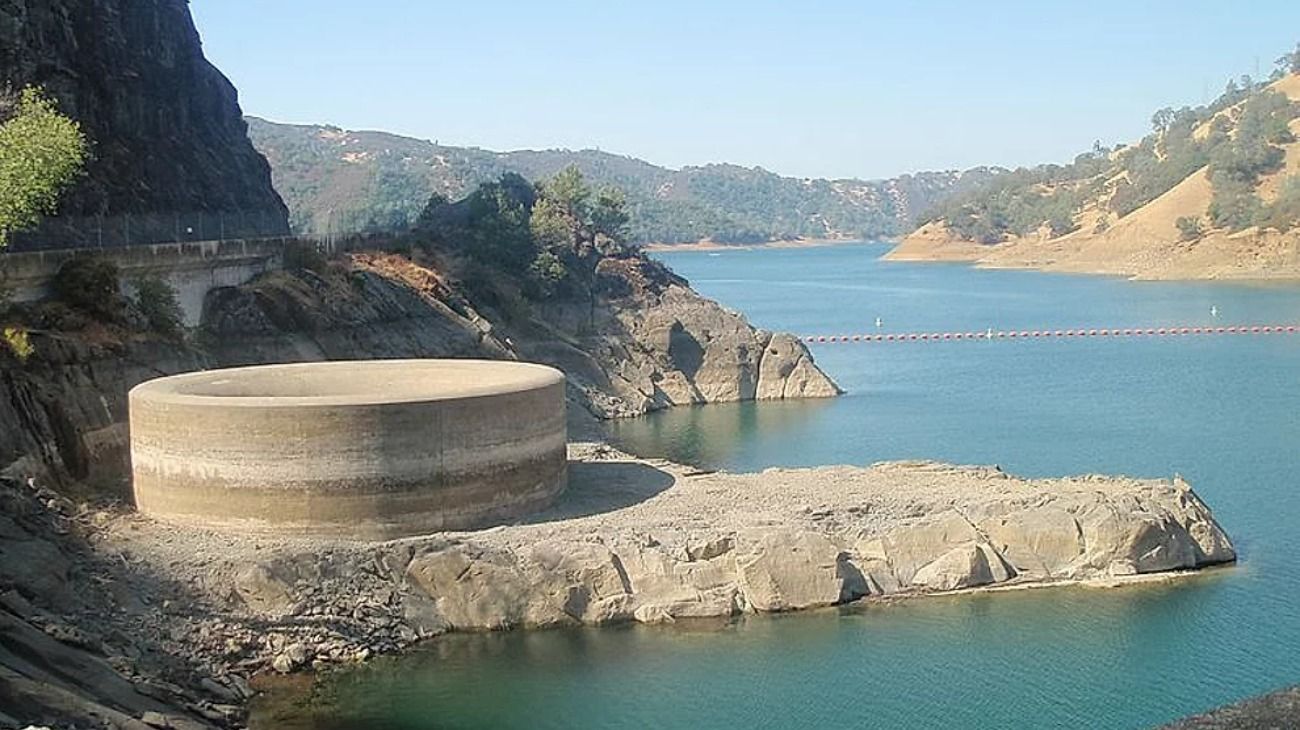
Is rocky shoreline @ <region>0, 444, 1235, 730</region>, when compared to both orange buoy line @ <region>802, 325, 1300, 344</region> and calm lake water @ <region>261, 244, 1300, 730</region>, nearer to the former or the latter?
calm lake water @ <region>261, 244, 1300, 730</region>

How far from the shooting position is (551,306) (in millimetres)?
66562

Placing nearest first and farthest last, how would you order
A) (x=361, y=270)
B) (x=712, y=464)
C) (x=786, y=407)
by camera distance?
(x=712, y=464)
(x=361, y=270)
(x=786, y=407)

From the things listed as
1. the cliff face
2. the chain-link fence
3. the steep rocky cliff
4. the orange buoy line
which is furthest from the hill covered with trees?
the chain-link fence

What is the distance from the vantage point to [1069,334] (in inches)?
3337

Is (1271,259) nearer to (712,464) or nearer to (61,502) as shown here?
(712,464)

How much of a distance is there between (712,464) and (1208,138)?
13549 centimetres

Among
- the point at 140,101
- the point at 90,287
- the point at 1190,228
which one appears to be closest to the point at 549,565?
the point at 90,287

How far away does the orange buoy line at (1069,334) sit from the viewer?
269ft

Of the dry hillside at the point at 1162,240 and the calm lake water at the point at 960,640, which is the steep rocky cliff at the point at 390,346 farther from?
the dry hillside at the point at 1162,240

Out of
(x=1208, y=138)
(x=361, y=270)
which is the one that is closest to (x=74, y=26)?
(x=361, y=270)

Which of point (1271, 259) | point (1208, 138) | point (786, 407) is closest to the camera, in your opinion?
point (786, 407)

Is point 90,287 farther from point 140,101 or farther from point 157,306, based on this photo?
point 140,101

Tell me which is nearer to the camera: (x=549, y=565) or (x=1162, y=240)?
(x=549, y=565)

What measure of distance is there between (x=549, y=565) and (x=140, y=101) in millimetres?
41046
